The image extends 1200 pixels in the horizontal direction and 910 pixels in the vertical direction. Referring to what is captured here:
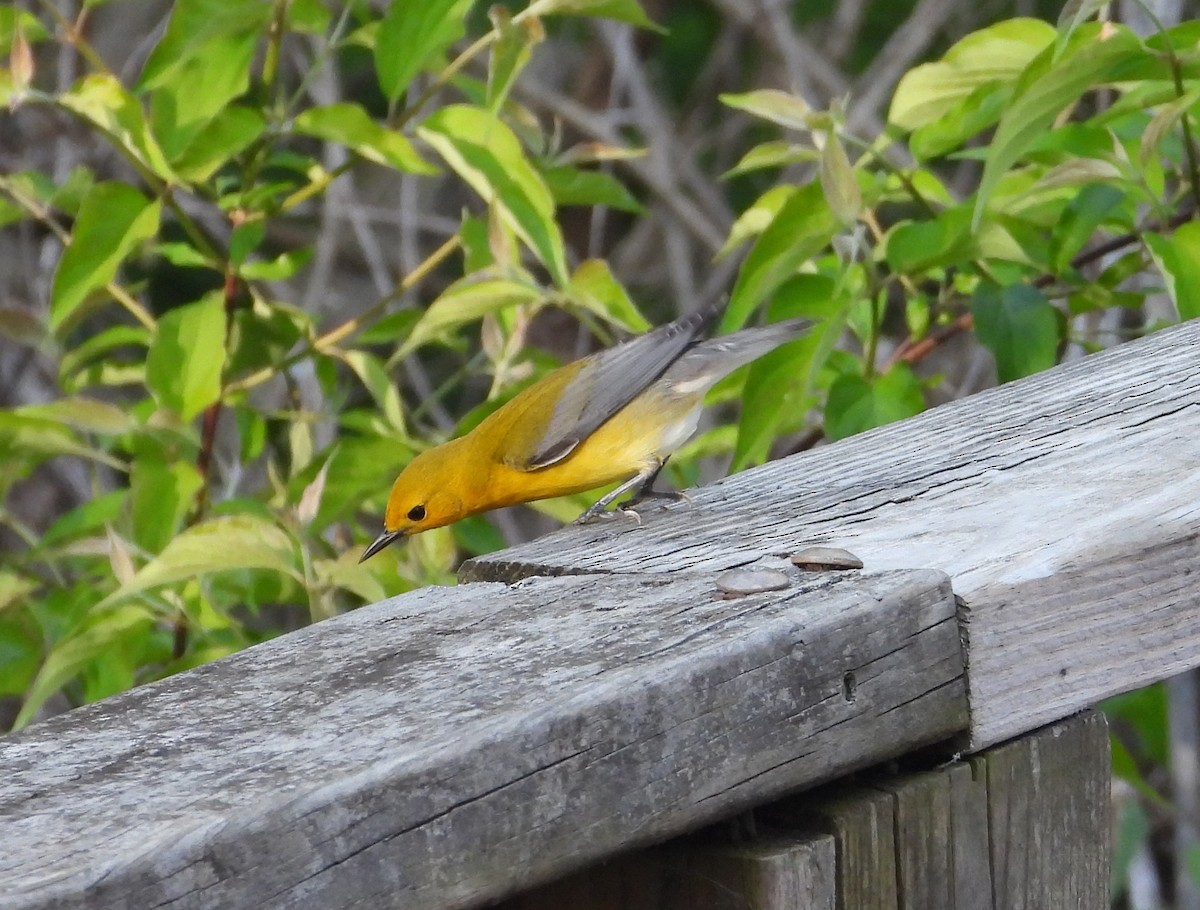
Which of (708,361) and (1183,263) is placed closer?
(1183,263)

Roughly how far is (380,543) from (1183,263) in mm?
1516

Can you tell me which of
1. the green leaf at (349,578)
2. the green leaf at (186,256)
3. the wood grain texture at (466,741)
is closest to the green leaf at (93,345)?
the green leaf at (186,256)

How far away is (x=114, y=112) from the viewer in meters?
2.60

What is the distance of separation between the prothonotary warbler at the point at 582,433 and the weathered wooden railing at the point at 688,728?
5.42 feet

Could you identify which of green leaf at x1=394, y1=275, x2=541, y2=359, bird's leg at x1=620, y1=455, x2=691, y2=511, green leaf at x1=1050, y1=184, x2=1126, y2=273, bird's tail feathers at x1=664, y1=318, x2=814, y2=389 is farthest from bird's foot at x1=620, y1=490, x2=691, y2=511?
bird's tail feathers at x1=664, y1=318, x2=814, y2=389

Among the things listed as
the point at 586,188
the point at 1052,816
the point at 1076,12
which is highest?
the point at 1076,12

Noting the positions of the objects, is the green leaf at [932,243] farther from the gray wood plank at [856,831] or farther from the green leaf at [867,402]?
the gray wood plank at [856,831]

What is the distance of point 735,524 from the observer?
73.7 inches

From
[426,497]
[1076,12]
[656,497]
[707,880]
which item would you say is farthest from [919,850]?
[426,497]

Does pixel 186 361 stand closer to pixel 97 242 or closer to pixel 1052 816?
pixel 97 242

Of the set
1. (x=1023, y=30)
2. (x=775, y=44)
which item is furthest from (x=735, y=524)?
(x=775, y=44)

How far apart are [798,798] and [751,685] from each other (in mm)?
194

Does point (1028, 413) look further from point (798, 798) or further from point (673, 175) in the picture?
point (673, 175)

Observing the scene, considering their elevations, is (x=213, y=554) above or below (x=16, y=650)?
above
